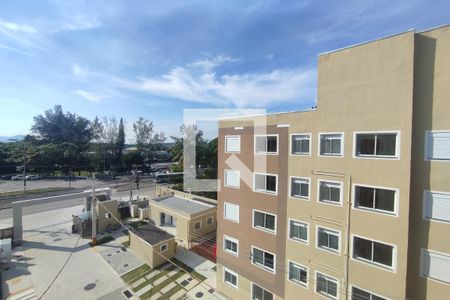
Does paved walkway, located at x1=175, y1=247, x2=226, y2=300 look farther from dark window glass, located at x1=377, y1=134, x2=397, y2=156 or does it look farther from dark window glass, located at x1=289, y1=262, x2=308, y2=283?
dark window glass, located at x1=377, y1=134, x2=397, y2=156

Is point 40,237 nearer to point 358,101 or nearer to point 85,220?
point 85,220

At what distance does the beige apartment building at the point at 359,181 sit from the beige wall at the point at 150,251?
27.0ft

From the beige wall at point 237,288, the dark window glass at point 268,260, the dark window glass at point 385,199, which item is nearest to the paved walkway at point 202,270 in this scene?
the beige wall at point 237,288

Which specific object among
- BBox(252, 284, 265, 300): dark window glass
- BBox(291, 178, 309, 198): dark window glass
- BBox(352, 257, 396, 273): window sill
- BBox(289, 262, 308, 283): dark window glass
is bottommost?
BBox(252, 284, 265, 300): dark window glass

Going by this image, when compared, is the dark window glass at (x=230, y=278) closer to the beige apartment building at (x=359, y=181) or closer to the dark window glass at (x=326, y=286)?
the beige apartment building at (x=359, y=181)

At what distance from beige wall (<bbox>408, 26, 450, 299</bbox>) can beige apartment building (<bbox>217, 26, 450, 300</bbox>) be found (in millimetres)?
26

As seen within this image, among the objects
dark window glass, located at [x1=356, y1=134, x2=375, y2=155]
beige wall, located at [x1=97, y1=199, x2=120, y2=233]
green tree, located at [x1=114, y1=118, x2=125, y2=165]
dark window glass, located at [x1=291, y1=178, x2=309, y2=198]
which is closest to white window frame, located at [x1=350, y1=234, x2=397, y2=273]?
dark window glass, located at [x1=291, y1=178, x2=309, y2=198]

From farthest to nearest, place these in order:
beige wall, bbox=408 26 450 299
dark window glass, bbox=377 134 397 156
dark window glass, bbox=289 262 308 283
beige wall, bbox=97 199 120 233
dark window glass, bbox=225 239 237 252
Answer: beige wall, bbox=97 199 120 233 → dark window glass, bbox=225 239 237 252 → dark window glass, bbox=289 262 308 283 → dark window glass, bbox=377 134 397 156 → beige wall, bbox=408 26 450 299

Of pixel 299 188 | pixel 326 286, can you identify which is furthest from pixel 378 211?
pixel 326 286

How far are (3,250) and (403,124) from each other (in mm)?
27596

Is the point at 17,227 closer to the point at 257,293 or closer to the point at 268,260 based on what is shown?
the point at 257,293

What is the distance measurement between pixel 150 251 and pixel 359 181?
1554cm

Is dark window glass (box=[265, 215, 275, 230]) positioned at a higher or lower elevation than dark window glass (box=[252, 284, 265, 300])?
higher

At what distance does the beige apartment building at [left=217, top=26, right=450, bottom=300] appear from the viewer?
7531mm
